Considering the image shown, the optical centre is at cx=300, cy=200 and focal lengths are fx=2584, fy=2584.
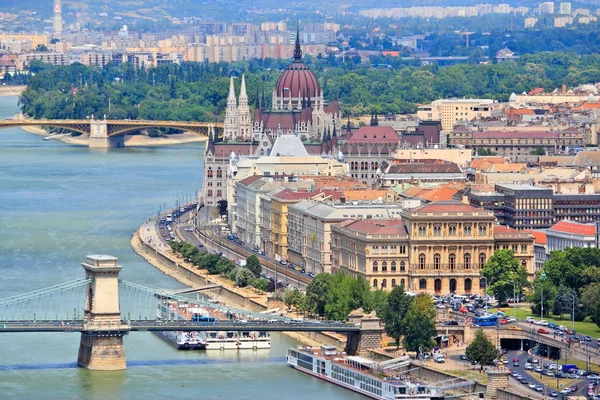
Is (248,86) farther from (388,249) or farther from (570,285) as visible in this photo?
(570,285)

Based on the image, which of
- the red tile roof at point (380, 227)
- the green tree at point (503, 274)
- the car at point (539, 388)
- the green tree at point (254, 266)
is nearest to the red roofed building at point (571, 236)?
the green tree at point (503, 274)

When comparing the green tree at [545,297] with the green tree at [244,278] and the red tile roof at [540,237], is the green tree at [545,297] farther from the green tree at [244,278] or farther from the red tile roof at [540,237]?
the green tree at [244,278]

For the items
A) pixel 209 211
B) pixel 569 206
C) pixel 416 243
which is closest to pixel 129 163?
pixel 209 211

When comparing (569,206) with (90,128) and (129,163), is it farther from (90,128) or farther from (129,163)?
(90,128)

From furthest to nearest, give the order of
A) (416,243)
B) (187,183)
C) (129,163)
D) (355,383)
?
1. (129,163)
2. (187,183)
3. (416,243)
4. (355,383)

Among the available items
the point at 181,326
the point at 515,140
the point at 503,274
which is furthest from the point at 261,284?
the point at 515,140

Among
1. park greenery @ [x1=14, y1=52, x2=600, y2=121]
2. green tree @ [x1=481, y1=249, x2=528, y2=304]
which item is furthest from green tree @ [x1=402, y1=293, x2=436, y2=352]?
park greenery @ [x1=14, y1=52, x2=600, y2=121]

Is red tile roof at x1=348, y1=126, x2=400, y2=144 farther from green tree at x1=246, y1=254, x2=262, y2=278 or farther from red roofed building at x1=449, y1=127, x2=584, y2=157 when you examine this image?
green tree at x1=246, y1=254, x2=262, y2=278
